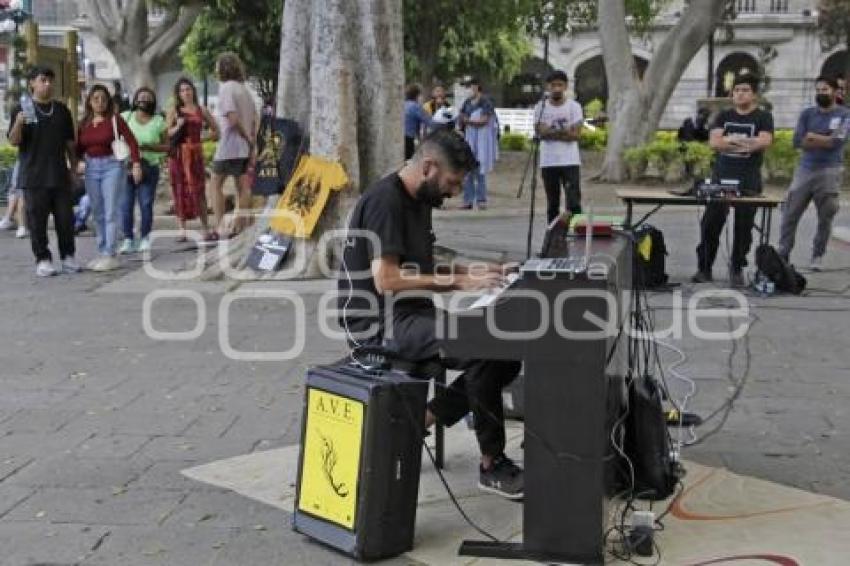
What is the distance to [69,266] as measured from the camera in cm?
1135

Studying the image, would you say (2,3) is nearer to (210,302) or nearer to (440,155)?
(210,302)

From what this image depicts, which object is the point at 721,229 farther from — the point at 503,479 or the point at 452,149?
the point at 452,149

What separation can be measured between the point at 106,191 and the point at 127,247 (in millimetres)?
1490

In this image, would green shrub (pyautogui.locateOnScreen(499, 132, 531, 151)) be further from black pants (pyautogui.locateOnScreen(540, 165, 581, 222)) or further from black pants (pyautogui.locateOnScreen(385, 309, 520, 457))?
black pants (pyautogui.locateOnScreen(385, 309, 520, 457))

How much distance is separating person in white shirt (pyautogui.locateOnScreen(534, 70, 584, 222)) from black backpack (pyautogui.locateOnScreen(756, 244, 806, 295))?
7.79ft

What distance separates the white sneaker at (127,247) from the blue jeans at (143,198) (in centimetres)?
4

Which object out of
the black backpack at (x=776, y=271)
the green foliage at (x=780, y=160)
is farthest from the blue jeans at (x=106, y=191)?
the green foliage at (x=780, y=160)

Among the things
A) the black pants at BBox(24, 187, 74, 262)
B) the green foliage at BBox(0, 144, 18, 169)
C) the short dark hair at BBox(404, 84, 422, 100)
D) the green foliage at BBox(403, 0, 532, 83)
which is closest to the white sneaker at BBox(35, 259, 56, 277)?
the black pants at BBox(24, 187, 74, 262)

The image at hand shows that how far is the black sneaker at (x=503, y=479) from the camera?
4.96 meters

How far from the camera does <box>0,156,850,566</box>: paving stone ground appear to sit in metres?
4.64

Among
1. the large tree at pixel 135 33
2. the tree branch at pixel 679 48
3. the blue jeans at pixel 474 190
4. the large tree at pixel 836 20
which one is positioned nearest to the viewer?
the blue jeans at pixel 474 190

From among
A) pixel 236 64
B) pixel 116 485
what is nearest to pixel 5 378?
pixel 116 485

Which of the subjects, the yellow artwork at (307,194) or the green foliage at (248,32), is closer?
the yellow artwork at (307,194)

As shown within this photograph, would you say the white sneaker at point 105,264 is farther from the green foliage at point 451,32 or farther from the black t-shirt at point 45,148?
the green foliage at point 451,32
